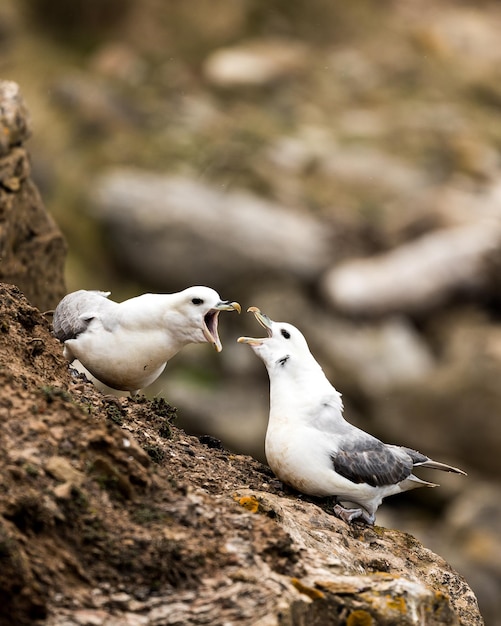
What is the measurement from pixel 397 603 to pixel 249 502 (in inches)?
44.8

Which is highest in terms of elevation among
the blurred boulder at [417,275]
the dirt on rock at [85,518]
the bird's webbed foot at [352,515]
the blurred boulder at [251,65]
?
the blurred boulder at [251,65]

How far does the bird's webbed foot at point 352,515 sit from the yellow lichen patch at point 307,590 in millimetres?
2003

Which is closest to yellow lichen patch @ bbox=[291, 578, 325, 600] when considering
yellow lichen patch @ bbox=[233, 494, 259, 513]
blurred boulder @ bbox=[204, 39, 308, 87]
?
yellow lichen patch @ bbox=[233, 494, 259, 513]

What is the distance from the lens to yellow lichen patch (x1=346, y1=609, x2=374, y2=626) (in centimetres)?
646

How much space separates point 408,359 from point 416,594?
18214 millimetres

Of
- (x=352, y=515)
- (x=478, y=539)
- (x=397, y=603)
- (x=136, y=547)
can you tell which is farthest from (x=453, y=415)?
(x=136, y=547)

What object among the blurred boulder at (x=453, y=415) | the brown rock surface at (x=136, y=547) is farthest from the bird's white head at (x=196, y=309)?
Answer: the blurred boulder at (x=453, y=415)

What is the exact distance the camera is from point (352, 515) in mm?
8461

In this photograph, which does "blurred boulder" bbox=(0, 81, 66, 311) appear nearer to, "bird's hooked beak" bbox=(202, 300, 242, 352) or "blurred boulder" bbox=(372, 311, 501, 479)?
"bird's hooked beak" bbox=(202, 300, 242, 352)

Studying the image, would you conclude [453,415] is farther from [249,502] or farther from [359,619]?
[359,619]

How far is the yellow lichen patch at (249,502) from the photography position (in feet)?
23.8

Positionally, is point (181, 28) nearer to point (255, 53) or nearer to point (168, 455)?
point (255, 53)

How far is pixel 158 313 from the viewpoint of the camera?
8789 millimetres

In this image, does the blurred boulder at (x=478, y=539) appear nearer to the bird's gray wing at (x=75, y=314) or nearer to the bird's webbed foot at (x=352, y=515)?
the bird's webbed foot at (x=352, y=515)
